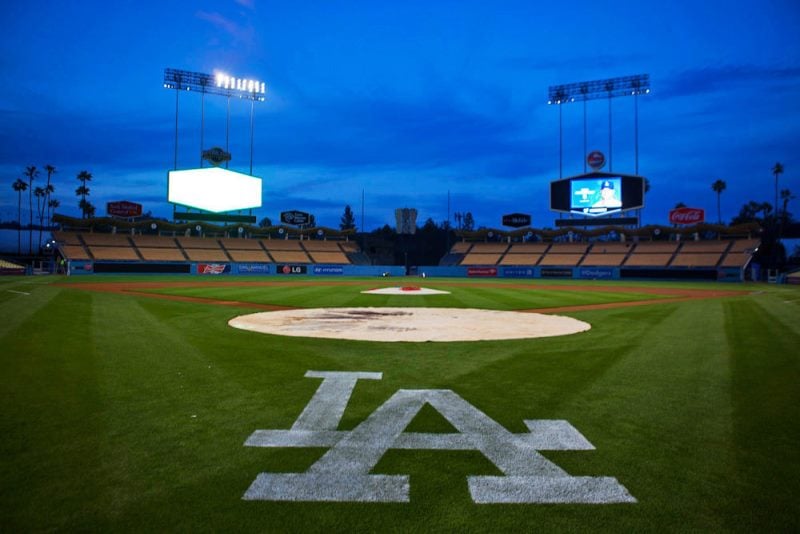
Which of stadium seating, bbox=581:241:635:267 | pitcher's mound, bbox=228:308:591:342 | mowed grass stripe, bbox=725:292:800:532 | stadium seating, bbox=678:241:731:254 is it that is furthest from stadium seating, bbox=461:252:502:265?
mowed grass stripe, bbox=725:292:800:532

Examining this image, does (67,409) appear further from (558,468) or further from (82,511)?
(558,468)

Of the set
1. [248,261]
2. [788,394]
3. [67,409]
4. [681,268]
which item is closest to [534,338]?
[788,394]

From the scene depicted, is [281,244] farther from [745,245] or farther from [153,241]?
[745,245]

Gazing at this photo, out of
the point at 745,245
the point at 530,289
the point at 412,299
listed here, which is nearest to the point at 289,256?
the point at 530,289

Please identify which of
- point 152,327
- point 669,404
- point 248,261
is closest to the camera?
point 669,404

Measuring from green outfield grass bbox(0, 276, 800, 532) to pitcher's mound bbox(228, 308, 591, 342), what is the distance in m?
0.96

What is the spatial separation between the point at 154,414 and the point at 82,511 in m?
1.99

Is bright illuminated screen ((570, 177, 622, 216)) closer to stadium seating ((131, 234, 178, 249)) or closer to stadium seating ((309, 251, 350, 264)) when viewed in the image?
stadium seating ((309, 251, 350, 264))

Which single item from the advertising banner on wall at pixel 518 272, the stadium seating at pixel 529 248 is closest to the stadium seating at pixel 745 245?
the stadium seating at pixel 529 248

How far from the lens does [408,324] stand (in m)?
12.4

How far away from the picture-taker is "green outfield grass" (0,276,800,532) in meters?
2.90

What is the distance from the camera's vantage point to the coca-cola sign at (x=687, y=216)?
61062mm

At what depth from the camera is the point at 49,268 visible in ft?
180

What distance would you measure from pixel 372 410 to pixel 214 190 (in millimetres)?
60042
